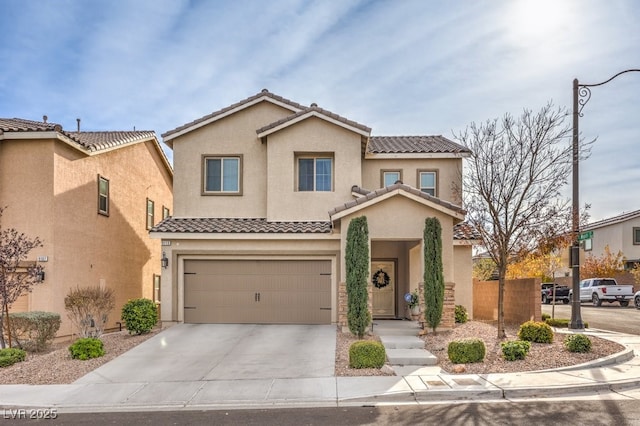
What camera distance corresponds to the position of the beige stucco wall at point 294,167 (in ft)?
58.7

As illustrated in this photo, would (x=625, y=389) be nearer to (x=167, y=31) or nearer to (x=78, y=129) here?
(x=167, y=31)

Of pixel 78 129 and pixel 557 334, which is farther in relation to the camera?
pixel 78 129

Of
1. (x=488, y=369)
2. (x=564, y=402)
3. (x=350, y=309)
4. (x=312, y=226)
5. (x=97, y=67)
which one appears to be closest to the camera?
(x=564, y=402)

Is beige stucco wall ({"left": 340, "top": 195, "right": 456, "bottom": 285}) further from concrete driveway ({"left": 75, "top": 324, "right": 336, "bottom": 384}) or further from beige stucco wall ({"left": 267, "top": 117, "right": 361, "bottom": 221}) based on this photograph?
beige stucco wall ({"left": 267, "top": 117, "right": 361, "bottom": 221})

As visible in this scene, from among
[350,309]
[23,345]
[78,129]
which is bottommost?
[23,345]

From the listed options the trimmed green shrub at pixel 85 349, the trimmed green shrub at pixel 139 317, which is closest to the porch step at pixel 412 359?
the trimmed green shrub at pixel 85 349

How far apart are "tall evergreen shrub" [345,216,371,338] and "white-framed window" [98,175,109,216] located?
1011 cm

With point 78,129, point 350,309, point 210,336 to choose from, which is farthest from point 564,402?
point 78,129

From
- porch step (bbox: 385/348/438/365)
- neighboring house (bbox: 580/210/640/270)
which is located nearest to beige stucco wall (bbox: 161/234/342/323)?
porch step (bbox: 385/348/438/365)

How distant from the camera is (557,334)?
47.1ft

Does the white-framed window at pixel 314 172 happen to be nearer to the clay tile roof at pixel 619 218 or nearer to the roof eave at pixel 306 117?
the roof eave at pixel 306 117

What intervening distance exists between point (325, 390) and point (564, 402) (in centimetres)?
417

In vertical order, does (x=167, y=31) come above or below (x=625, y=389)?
above

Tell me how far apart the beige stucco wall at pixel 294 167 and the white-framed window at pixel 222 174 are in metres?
1.39
